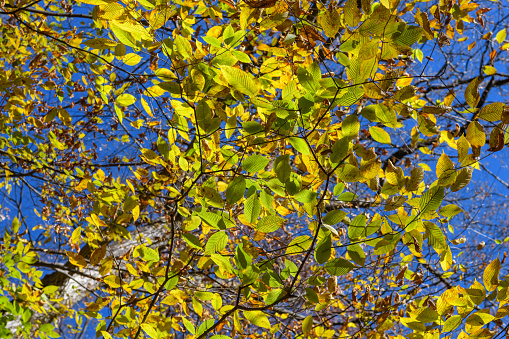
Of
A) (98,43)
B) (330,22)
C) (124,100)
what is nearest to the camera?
(330,22)

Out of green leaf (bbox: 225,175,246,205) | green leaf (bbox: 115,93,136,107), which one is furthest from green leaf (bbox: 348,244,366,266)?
green leaf (bbox: 115,93,136,107)

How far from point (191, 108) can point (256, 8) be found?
1.37 ft

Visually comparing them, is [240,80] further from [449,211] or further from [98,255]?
[98,255]

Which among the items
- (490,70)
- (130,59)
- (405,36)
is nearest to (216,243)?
(130,59)

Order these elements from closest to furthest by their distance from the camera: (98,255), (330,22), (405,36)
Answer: (405,36)
(330,22)
(98,255)

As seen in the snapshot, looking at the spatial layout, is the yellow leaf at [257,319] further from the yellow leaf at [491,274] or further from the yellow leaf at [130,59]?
the yellow leaf at [130,59]

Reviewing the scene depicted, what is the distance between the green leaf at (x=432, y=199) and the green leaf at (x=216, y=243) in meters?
0.67

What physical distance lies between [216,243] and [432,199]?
2.39 ft

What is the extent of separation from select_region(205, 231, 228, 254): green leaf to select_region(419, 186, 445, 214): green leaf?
668 mm

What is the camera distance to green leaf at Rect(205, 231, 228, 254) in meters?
1.18

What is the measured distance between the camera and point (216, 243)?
120cm

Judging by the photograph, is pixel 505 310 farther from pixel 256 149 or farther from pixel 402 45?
pixel 256 149

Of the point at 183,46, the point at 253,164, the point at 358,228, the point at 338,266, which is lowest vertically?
the point at 338,266

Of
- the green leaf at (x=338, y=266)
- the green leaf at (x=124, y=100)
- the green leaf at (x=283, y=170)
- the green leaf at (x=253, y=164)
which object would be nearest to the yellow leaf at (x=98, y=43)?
the green leaf at (x=124, y=100)
